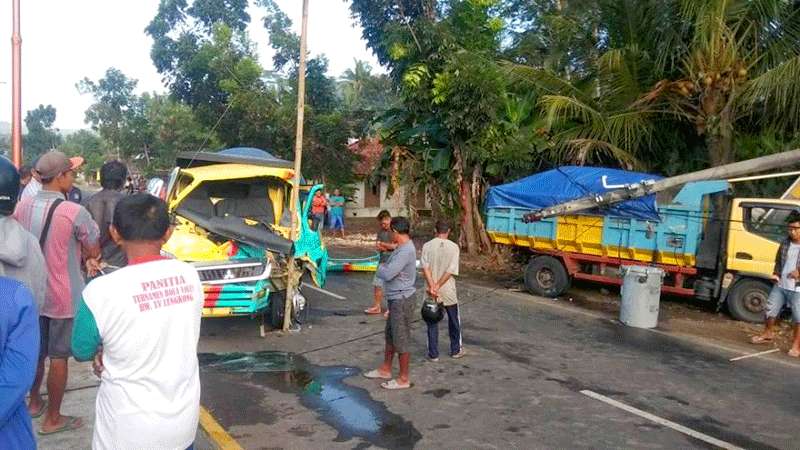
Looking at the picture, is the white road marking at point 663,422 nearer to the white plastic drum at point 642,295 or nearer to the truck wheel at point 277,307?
the white plastic drum at point 642,295

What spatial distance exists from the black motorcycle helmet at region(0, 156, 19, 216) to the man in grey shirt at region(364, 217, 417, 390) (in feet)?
11.2

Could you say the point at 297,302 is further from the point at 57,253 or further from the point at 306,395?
the point at 57,253

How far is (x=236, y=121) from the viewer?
21.9 m

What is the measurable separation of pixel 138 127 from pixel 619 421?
3972 cm

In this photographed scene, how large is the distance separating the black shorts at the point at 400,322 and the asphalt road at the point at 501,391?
0.44 m

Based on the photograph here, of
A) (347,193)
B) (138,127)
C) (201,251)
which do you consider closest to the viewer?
(201,251)

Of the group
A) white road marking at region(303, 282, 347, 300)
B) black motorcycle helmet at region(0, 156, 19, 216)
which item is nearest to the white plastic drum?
white road marking at region(303, 282, 347, 300)

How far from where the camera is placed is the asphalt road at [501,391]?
16.8 ft

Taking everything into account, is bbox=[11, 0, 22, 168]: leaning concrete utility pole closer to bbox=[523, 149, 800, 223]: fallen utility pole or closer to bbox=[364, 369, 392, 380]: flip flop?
bbox=[364, 369, 392, 380]: flip flop

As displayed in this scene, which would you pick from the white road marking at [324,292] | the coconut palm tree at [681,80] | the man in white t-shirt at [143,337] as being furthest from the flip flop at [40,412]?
the coconut palm tree at [681,80]

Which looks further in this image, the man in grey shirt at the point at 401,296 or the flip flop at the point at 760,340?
the flip flop at the point at 760,340

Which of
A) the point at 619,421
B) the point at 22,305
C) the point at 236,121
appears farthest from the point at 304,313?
the point at 236,121

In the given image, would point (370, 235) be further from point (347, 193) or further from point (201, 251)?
point (201, 251)

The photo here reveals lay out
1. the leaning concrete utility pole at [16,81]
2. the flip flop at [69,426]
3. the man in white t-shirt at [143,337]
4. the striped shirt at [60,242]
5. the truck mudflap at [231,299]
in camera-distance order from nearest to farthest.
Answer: the man in white t-shirt at [143,337]
the striped shirt at [60,242]
the flip flop at [69,426]
the truck mudflap at [231,299]
the leaning concrete utility pole at [16,81]
